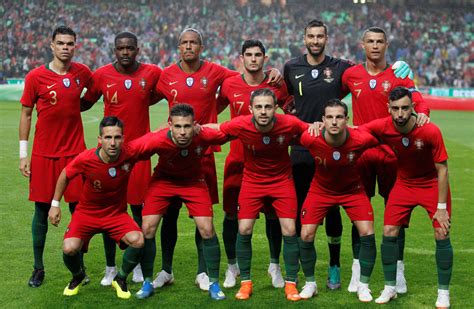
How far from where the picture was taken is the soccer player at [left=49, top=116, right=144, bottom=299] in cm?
677

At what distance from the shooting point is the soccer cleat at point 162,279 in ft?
23.7

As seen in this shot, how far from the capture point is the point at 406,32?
39.8 m

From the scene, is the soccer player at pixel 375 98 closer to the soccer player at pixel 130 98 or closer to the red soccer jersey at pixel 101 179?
the soccer player at pixel 130 98

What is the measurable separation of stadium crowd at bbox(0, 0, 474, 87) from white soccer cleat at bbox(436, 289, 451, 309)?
101 feet

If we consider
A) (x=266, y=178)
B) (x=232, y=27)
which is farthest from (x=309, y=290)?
(x=232, y=27)

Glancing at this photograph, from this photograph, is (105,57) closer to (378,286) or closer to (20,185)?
(20,185)

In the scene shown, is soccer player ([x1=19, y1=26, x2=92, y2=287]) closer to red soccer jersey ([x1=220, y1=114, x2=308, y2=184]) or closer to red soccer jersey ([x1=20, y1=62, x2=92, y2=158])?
red soccer jersey ([x1=20, y1=62, x2=92, y2=158])

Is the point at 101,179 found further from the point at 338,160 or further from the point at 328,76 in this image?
the point at 328,76

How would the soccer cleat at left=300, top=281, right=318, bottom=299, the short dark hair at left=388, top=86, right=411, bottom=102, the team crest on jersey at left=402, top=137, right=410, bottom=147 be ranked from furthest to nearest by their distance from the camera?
1. the soccer cleat at left=300, top=281, right=318, bottom=299
2. the team crest on jersey at left=402, top=137, right=410, bottom=147
3. the short dark hair at left=388, top=86, right=411, bottom=102

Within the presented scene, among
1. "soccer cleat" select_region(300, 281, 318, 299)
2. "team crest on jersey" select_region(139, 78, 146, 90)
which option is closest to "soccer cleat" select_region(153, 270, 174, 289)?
"soccer cleat" select_region(300, 281, 318, 299)

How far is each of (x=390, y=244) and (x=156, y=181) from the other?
223cm

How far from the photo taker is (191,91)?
24.5ft

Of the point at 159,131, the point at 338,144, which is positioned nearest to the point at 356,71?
the point at 338,144

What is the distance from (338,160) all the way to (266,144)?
2.21 ft
